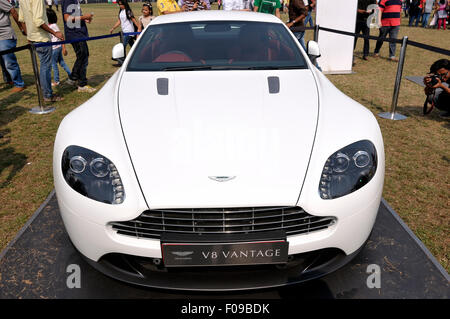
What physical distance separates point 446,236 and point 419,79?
6.08 m

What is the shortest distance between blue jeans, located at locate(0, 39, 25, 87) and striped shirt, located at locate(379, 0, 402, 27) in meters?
8.25

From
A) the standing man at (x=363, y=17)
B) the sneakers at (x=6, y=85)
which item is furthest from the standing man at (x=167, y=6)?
the standing man at (x=363, y=17)

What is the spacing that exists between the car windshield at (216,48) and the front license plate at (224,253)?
1.57 meters

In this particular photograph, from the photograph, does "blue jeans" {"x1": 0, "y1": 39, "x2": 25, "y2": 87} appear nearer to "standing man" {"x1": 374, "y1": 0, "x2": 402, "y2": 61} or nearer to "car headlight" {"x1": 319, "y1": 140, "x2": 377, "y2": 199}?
"car headlight" {"x1": 319, "y1": 140, "x2": 377, "y2": 199}

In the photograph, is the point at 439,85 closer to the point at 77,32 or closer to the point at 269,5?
the point at 269,5

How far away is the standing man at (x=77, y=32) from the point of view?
659 cm

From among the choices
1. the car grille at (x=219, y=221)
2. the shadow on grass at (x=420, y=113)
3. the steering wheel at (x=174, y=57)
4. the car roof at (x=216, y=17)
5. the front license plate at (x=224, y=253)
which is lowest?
the shadow on grass at (x=420, y=113)

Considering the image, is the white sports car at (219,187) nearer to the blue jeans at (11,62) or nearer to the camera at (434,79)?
the camera at (434,79)

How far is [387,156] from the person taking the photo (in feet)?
13.7

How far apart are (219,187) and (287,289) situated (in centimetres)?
65

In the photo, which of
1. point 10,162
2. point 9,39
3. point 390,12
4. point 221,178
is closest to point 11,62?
point 9,39

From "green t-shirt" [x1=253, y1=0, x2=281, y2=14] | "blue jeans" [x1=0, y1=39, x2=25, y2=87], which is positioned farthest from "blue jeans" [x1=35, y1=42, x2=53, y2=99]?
"green t-shirt" [x1=253, y1=0, x2=281, y2=14]

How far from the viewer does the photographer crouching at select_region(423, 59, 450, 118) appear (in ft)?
16.5

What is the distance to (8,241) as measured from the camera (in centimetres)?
277
